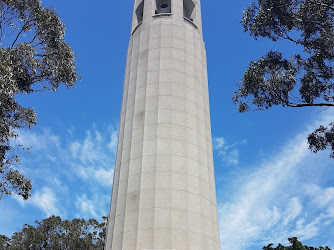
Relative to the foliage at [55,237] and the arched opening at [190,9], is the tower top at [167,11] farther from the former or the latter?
the foliage at [55,237]

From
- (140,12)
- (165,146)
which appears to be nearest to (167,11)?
(140,12)

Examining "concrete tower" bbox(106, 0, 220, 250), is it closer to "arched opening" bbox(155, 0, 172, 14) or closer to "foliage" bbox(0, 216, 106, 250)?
"arched opening" bbox(155, 0, 172, 14)

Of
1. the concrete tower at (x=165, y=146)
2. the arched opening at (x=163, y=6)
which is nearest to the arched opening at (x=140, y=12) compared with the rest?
the arched opening at (x=163, y=6)

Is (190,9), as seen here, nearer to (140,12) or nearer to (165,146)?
(140,12)

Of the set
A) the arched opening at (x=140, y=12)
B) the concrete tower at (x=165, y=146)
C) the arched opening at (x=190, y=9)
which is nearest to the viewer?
the concrete tower at (x=165, y=146)

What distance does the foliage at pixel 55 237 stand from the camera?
43062mm

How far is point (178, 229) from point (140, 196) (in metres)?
3.40

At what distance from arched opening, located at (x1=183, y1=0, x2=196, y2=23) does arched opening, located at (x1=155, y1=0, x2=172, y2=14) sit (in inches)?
73.8

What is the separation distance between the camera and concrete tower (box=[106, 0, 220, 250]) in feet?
67.8

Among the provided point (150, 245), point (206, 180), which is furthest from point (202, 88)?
point (150, 245)

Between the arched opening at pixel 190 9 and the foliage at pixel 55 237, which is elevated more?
the arched opening at pixel 190 9

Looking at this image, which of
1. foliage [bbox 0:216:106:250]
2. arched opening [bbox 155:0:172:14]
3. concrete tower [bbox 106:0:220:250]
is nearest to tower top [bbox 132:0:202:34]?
arched opening [bbox 155:0:172:14]

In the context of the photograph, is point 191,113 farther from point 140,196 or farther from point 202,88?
point 140,196

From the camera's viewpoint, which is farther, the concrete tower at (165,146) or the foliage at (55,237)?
the foliage at (55,237)
